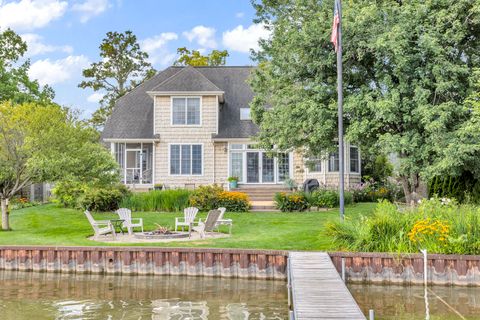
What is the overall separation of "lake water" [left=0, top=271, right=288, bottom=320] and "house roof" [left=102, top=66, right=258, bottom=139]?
16.2 metres

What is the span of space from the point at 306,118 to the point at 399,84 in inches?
129

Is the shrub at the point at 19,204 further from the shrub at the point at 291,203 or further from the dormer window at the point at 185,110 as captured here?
the shrub at the point at 291,203

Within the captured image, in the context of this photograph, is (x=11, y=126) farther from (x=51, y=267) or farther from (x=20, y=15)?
(x=20, y=15)

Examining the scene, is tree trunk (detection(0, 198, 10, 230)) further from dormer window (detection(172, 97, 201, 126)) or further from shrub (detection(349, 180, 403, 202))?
shrub (detection(349, 180, 403, 202))

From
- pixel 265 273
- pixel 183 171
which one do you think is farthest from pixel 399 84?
pixel 183 171

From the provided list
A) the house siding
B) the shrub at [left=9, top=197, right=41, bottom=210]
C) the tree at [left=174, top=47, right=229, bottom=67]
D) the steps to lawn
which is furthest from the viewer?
the tree at [left=174, top=47, right=229, bottom=67]

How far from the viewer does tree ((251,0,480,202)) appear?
16.2m

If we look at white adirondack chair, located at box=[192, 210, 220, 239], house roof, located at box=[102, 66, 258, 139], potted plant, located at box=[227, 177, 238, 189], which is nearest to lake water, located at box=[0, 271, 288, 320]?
white adirondack chair, located at box=[192, 210, 220, 239]

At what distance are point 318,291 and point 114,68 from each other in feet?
130

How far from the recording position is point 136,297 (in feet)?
37.1

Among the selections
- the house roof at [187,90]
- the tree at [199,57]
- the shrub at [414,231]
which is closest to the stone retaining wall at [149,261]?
the shrub at [414,231]

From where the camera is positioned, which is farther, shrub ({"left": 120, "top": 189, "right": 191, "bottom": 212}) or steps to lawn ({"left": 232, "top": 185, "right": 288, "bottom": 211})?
steps to lawn ({"left": 232, "top": 185, "right": 288, "bottom": 211})

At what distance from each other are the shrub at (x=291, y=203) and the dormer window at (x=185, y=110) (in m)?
8.44

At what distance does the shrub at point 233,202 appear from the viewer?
2236 centimetres
